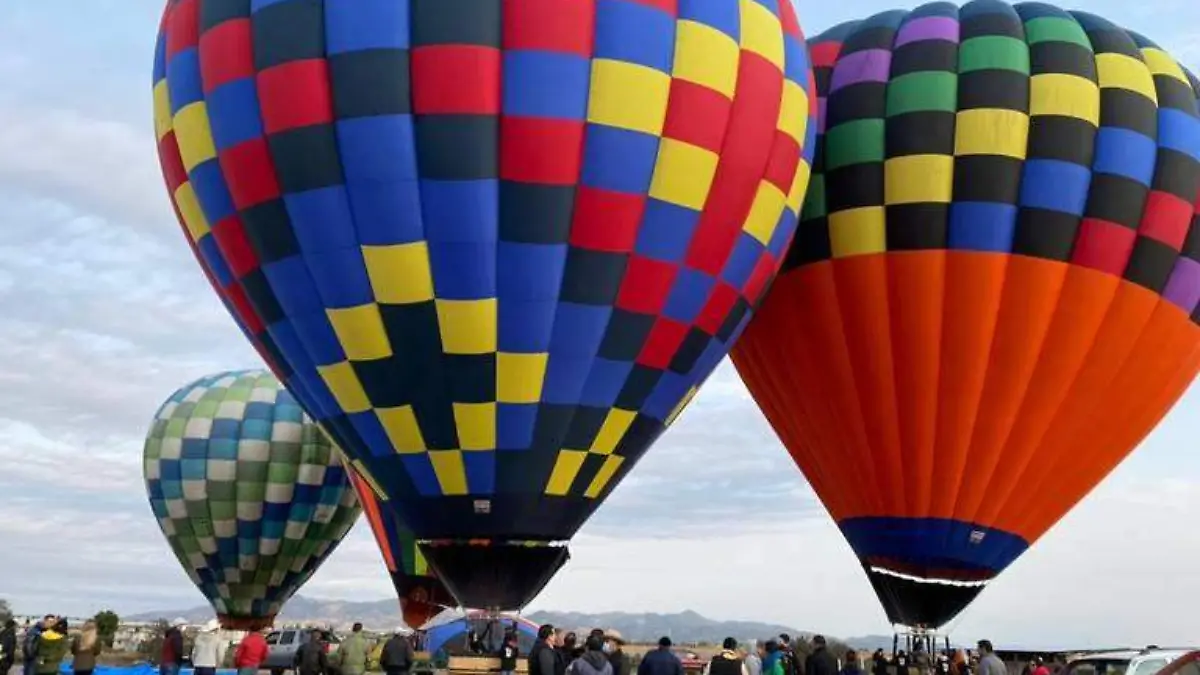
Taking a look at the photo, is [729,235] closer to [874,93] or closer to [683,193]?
[683,193]

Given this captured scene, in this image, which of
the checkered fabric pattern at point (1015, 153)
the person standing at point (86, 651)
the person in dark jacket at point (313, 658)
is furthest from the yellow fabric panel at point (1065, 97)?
the person standing at point (86, 651)

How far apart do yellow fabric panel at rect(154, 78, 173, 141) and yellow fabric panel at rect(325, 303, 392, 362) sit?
2.86 metres

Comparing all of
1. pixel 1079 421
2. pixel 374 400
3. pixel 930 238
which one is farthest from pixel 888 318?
pixel 374 400

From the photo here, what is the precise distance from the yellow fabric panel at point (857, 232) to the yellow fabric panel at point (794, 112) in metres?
2.01

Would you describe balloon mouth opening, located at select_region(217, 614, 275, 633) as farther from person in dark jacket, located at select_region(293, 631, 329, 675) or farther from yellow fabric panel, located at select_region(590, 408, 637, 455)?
yellow fabric panel, located at select_region(590, 408, 637, 455)

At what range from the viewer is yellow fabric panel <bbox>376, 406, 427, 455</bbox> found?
1110cm

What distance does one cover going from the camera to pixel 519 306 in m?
10.8

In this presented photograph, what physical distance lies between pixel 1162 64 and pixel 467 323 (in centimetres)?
916

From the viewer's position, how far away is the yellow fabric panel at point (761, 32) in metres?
11.8

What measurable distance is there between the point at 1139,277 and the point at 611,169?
668 centimetres

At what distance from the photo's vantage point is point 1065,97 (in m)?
14.1

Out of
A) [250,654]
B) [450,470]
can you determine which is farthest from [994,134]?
[250,654]

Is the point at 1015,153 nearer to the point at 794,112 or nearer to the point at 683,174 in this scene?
the point at 794,112

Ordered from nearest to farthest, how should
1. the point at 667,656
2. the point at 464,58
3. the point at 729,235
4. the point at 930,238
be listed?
the point at 667,656 → the point at 464,58 → the point at 729,235 → the point at 930,238
